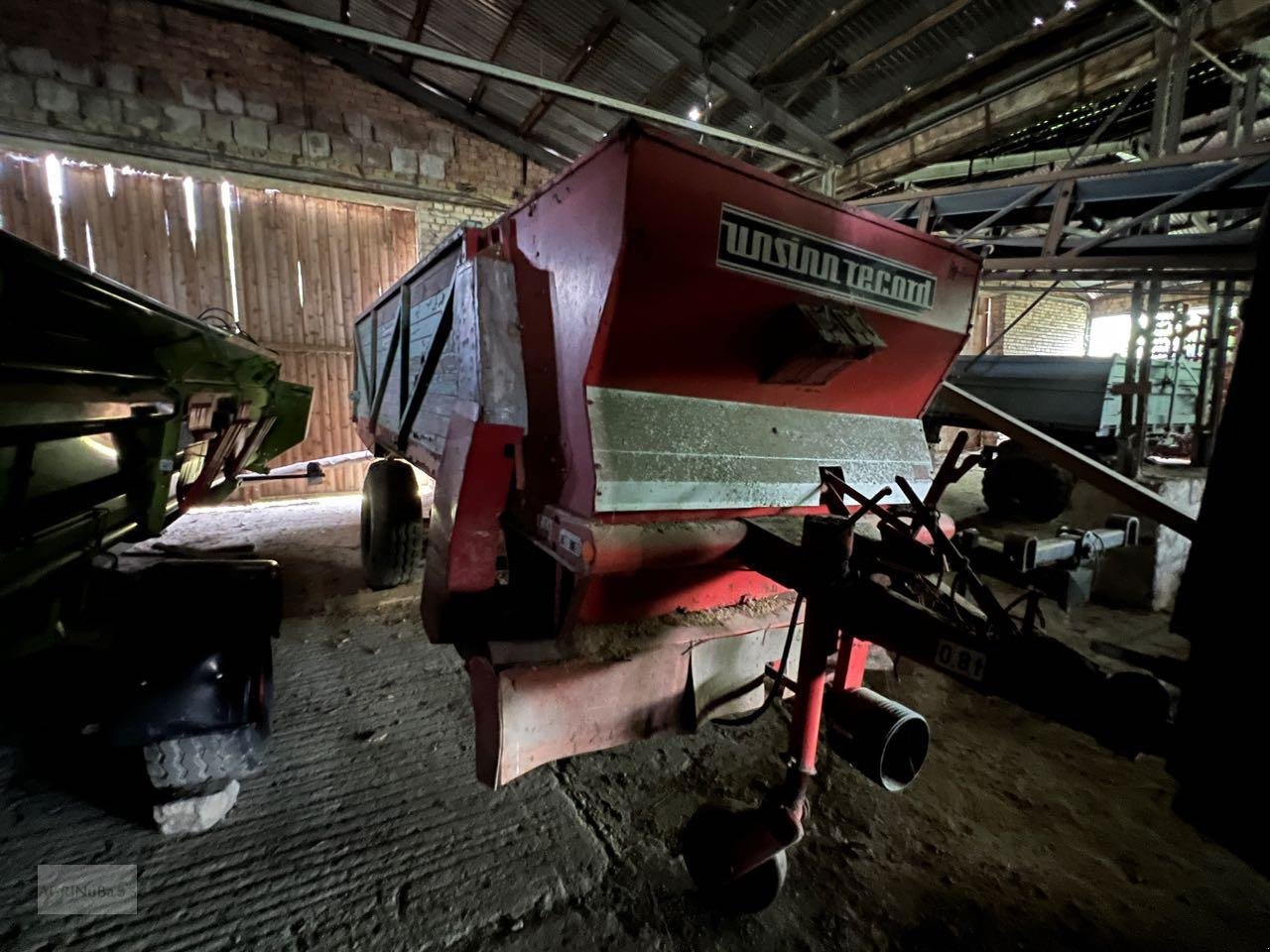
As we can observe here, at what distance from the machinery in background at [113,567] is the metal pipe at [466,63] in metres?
3.70

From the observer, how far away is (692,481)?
2.21m

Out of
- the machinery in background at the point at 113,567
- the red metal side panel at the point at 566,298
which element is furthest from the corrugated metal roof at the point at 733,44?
the machinery in background at the point at 113,567

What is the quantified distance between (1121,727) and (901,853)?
1545 millimetres

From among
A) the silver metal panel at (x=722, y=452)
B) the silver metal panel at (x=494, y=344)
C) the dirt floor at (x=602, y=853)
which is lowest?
the dirt floor at (x=602, y=853)

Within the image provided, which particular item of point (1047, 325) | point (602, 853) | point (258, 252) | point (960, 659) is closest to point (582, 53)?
point (258, 252)

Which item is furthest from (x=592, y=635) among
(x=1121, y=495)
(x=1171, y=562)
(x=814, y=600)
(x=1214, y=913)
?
(x=1171, y=562)

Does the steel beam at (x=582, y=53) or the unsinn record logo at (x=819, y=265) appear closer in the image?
the unsinn record logo at (x=819, y=265)

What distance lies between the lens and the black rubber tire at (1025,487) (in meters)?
7.11

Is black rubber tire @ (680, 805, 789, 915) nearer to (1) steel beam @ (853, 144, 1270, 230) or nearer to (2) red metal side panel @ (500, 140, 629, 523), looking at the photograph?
(2) red metal side panel @ (500, 140, 629, 523)

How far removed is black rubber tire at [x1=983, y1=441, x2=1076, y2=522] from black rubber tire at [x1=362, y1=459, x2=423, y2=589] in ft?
21.7

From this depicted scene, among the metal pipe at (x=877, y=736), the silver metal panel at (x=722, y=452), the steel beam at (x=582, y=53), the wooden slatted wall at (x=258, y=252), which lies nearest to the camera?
the metal pipe at (x=877, y=736)

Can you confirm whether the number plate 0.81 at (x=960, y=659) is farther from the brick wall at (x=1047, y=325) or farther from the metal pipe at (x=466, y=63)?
the brick wall at (x=1047, y=325)

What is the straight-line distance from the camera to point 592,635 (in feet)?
7.14

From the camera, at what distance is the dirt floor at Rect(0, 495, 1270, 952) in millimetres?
1900
